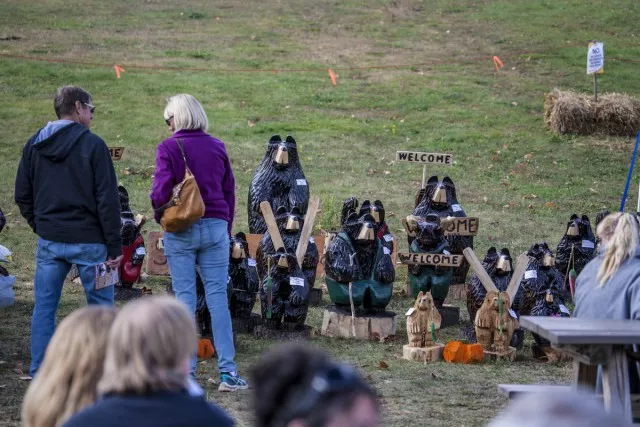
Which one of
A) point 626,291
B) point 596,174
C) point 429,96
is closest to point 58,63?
point 429,96

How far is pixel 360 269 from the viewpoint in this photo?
8.53m

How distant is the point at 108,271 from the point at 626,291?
2910mm

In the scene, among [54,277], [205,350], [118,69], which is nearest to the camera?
[54,277]

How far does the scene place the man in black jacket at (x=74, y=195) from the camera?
611 centimetres

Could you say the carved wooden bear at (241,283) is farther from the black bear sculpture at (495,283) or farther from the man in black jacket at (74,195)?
the man in black jacket at (74,195)

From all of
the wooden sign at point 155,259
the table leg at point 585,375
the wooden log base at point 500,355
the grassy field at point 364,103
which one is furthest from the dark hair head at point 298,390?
the wooden sign at point 155,259

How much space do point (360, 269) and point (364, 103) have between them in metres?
11.3

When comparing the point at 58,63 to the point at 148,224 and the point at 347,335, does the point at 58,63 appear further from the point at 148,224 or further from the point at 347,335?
the point at 347,335

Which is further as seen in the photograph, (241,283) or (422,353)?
(241,283)

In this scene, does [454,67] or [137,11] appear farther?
[137,11]

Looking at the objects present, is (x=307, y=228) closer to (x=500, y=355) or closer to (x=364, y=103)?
(x=500, y=355)

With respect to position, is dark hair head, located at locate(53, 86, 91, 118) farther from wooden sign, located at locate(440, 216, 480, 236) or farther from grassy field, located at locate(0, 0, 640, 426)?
wooden sign, located at locate(440, 216, 480, 236)

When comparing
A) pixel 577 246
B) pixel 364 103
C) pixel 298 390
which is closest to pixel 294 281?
pixel 577 246

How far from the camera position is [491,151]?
55.3 ft
